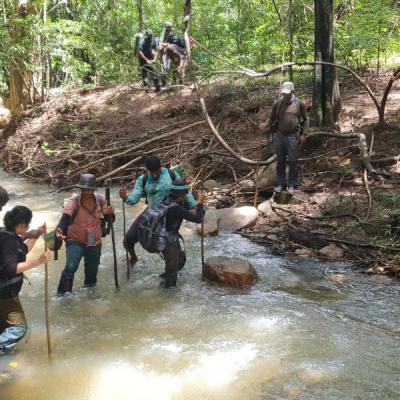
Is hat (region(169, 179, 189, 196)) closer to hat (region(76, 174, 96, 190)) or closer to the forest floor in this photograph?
hat (region(76, 174, 96, 190))

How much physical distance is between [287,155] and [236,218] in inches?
60.5

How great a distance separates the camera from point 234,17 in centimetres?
2100

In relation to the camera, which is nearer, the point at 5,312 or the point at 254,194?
the point at 5,312

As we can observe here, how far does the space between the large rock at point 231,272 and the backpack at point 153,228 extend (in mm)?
881

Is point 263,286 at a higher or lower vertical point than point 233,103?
lower

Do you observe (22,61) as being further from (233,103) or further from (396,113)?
(396,113)

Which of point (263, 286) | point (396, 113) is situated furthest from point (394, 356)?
point (396, 113)

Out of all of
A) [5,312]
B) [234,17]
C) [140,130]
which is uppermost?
[234,17]

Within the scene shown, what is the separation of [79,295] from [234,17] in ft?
58.9

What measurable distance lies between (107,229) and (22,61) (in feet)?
37.6

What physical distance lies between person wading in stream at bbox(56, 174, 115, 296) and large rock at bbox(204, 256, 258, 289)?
1.50m

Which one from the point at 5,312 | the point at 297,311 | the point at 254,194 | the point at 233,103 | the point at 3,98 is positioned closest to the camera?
the point at 5,312

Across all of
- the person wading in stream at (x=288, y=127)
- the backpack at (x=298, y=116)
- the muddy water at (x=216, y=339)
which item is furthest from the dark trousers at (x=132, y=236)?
the backpack at (x=298, y=116)

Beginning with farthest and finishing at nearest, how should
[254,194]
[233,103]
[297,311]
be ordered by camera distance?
[233,103] → [254,194] → [297,311]
